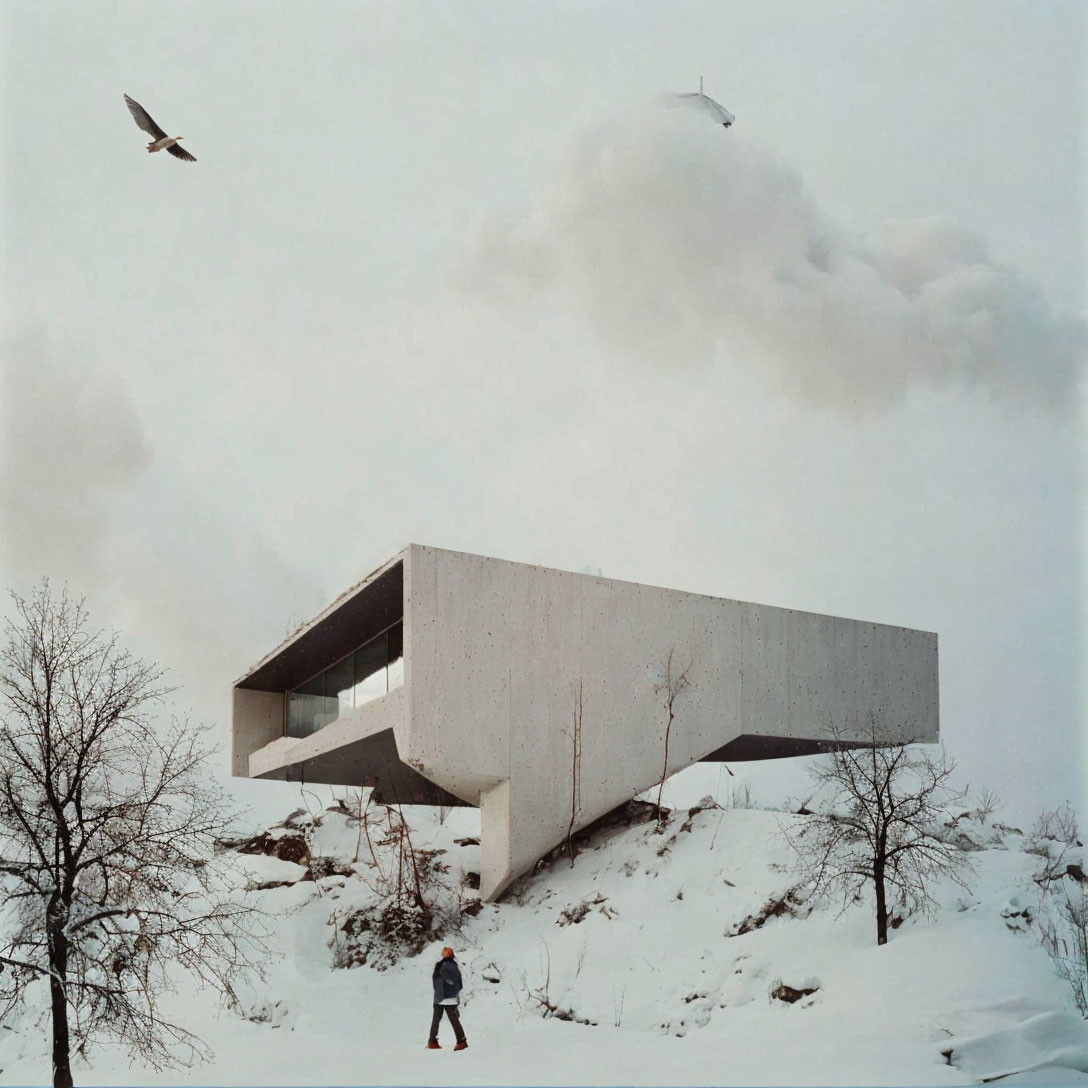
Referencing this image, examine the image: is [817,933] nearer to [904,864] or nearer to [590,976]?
[904,864]

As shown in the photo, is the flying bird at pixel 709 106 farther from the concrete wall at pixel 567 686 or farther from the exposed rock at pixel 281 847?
the exposed rock at pixel 281 847

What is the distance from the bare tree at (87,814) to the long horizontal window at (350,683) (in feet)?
21.9

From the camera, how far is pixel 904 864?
53.9 feet

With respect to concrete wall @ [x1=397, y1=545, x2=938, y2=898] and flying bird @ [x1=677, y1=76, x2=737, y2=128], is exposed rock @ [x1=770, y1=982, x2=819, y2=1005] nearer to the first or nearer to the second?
concrete wall @ [x1=397, y1=545, x2=938, y2=898]

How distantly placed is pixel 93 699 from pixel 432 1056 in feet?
19.3

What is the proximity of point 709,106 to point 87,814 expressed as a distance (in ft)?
46.5

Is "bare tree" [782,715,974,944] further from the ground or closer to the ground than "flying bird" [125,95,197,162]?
closer to the ground

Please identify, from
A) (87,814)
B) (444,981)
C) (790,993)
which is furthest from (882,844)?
(87,814)

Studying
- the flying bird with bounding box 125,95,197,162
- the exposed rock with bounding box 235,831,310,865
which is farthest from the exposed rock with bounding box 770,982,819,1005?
the flying bird with bounding box 125,95,197,162

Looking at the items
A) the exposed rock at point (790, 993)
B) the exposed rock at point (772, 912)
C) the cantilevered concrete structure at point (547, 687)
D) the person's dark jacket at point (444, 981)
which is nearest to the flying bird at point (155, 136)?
the cantilevered concrete structure at point (547, 687)

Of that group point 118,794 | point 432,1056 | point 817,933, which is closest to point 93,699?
point 118,794

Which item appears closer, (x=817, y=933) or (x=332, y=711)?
(x=817, y=933)

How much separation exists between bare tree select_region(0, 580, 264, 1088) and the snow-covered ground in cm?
215

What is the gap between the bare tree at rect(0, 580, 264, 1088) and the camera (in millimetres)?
12664
